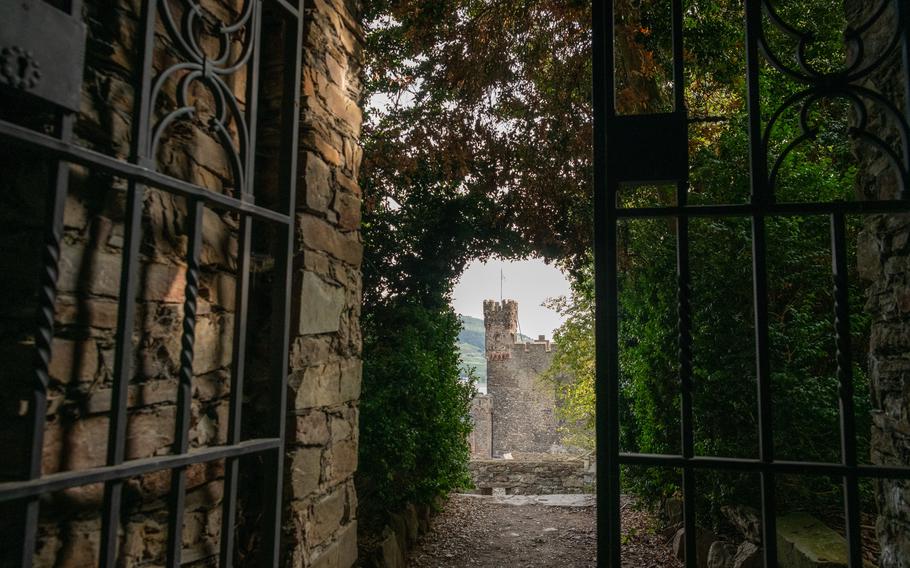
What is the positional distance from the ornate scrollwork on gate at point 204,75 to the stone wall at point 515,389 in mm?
19490

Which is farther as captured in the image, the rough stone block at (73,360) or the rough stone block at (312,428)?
the rough stone block at (312,428)

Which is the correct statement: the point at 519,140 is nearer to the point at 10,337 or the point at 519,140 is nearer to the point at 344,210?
the point at 344,210

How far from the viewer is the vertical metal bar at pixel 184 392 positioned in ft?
4.00

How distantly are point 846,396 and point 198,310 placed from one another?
1.74 meters

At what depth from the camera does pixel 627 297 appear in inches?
219

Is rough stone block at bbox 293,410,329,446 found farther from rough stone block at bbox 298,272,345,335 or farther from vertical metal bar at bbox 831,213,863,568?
vertical metal bar at bbox 831,213,863,568

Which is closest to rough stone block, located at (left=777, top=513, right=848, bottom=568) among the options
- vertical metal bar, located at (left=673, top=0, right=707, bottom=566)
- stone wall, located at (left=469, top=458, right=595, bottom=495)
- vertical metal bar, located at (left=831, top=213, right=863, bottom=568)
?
vertical metal bar, located at (left=831, top=213, right=863, bottom=568)

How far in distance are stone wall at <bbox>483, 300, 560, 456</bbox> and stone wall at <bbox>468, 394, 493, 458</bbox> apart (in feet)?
1.15

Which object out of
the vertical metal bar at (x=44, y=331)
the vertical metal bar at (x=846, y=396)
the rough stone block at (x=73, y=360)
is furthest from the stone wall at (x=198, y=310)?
the vertical metal bar at (x=846, y=396)

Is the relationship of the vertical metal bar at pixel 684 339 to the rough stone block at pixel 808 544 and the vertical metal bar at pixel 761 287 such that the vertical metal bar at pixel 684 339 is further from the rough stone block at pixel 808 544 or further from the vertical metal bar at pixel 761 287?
the rough stone block at pixel 808 544

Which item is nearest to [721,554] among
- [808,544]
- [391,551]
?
[808,544]

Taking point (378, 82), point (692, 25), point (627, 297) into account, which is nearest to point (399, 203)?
point (378, 82)

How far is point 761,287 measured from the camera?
1.43 metres

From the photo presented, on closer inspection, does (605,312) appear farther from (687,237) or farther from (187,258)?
(187,258)
